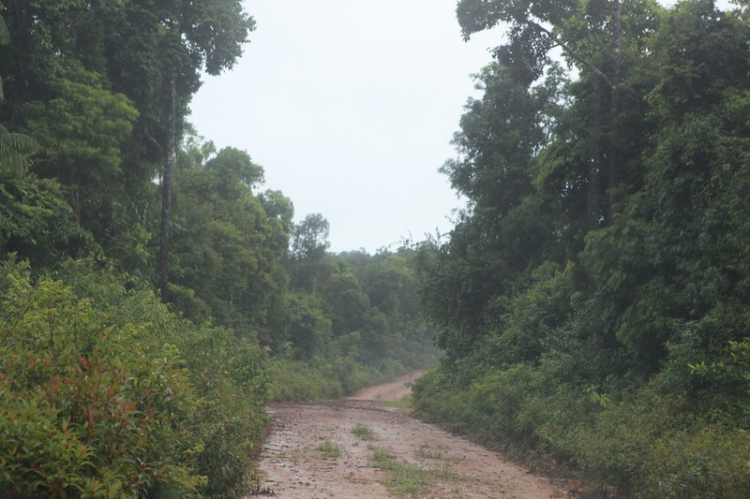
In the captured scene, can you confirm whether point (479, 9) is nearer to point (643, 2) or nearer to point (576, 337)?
point (643, 2)

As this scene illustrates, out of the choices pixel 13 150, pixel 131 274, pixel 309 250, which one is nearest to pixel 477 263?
pixel 131 274

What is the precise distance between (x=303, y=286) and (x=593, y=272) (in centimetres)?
5388

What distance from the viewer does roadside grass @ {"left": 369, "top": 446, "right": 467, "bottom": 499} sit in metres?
9.50

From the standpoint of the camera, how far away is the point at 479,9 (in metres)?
20.1

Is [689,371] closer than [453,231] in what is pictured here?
Yes

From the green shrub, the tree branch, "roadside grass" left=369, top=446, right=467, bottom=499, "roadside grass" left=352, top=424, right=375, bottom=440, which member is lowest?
"roadside grass" left=352, top=424, right=375, bottom=440

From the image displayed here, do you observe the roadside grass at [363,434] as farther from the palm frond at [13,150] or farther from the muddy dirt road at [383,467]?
the palm frond at [13,150]

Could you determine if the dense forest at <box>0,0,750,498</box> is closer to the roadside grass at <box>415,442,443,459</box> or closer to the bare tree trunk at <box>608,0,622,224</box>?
the bare tree trunk at <box>608,0,622,224</box>

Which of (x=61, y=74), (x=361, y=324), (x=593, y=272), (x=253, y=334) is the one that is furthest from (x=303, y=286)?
(x=593, y=272)

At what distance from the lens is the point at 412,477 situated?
10812 millimetres

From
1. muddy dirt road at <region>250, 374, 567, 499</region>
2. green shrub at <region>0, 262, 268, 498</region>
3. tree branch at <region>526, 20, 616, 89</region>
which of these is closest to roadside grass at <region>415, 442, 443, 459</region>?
muddy dirt road at <region>250, 374, 567, 499</region>

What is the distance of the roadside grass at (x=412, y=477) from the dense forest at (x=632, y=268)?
6.77 feet

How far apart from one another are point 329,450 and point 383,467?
2264mm

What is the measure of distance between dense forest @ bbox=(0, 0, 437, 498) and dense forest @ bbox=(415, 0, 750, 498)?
219 inches
